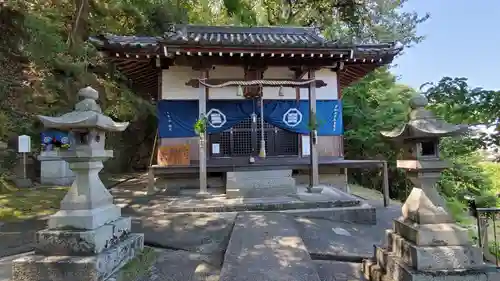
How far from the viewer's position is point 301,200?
7.08m

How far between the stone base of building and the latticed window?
5.63 metres

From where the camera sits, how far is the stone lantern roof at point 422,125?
3.30m

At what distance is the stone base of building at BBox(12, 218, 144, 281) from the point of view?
11.0ft

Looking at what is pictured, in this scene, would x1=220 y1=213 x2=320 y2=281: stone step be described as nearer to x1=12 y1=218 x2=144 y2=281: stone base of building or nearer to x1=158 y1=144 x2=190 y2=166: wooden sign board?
x1=12 y1=218 x2=144 y2=281: stone base of building

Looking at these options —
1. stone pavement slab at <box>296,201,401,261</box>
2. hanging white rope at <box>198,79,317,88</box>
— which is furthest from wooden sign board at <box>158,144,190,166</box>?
stone pavement slab at <box>296,201,401,261</box>

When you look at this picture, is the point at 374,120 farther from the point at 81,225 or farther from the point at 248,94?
the point at 81,225

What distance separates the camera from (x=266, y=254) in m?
4.11

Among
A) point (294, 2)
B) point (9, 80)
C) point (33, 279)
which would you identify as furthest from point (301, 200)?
point (294, 2)

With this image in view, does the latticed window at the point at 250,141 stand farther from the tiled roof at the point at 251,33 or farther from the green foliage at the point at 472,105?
the green foliage at the point at 472,105

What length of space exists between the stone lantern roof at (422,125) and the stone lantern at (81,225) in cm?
378

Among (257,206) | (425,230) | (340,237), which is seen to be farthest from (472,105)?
(257,206)

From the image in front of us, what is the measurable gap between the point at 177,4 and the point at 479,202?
14.3 metres

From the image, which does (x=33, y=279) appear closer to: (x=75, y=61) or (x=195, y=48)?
(x=195, y=48)

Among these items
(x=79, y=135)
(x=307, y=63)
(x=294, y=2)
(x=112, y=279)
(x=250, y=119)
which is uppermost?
(x=294, y=2)
